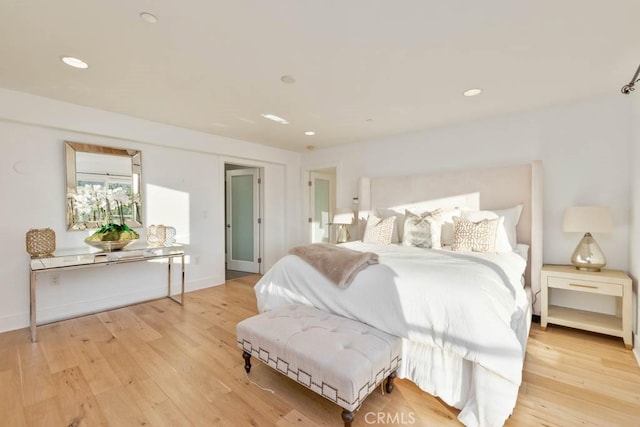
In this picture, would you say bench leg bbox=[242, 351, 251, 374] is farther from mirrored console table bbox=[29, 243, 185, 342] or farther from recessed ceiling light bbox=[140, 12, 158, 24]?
recessed ceiling light bbox=[140, 12, 158, 24]

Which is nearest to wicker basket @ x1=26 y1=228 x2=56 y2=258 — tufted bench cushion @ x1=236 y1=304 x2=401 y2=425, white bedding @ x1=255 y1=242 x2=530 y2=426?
tufted bench cushion @ x1=236 y1=304 x2=401 y2=425

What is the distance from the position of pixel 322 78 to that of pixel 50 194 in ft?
10.3

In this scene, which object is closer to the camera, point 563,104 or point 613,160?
point 613,160

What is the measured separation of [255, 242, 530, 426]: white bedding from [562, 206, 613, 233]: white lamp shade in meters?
0.86

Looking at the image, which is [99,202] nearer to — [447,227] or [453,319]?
[453,319]

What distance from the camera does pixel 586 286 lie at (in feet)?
8.61

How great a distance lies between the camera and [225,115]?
347 cm

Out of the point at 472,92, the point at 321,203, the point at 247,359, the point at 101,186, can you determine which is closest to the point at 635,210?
the point at 472,92

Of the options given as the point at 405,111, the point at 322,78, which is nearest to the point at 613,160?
the point at 405,111

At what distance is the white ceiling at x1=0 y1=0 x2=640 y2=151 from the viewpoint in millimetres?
1637

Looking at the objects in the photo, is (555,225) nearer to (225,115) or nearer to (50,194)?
(225,115)

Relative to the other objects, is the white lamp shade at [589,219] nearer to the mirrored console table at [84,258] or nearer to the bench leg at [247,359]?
the bench leg at [247,359]

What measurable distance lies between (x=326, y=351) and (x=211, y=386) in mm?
935

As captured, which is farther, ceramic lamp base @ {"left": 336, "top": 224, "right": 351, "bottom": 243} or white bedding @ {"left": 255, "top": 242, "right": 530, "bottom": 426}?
ceramic lamp base @ {"left": 336, "top": 224, "right": 351, "bottom": 243}
